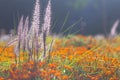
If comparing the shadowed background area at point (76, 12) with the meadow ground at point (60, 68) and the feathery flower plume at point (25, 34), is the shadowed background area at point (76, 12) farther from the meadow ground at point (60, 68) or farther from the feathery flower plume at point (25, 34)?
the feathery flower plume at point (25, 34)

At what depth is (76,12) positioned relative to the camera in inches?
767

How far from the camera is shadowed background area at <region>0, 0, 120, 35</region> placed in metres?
18.6

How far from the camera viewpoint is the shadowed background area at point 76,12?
1858 centimetres

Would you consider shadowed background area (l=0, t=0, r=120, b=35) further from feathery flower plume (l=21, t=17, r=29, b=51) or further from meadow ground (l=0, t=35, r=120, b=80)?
feathery flower plume (l=21, t=17, r=29, b=51)

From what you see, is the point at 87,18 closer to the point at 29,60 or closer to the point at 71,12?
the point at 71,12

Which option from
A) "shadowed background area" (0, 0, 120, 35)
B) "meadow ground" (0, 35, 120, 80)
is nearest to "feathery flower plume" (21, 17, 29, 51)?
"meadow ground" (0, 35, 120, 80)

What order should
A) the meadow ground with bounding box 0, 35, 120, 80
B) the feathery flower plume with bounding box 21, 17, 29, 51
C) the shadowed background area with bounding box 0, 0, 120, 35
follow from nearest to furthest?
the meadow ground with bounding box 0, 35, 120, 80
the feathery flower plume with bounding box 21, 17, 29, 51
the shadowed background area with bounding box 0, 0, 120, 35

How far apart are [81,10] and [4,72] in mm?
14342

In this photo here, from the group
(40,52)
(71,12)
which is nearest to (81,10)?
(71,12)

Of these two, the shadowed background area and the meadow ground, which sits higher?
the shadowed background area

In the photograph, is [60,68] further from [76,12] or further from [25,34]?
[76,12]

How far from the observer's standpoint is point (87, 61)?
5.84 metres

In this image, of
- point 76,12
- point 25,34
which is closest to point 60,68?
point 25,34

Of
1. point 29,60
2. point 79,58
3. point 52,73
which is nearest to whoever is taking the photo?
point 52,73
